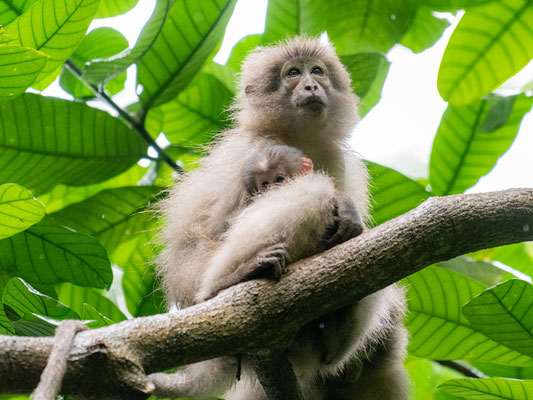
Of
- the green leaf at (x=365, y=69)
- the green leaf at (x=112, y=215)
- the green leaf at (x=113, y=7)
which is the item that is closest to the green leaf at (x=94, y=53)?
the green leaf at (x=113, y=7)

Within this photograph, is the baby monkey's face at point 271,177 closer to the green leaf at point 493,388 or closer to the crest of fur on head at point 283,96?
the crest of fur on head at point 283,96

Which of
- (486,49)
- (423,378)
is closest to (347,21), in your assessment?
(486,49)

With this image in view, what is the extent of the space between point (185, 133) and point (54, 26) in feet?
4.60

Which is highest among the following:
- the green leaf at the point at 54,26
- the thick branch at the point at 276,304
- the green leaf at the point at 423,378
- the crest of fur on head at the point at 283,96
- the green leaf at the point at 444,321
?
the green leaf at the point at 54,26

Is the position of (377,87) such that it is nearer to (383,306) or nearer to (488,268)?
(488,268)

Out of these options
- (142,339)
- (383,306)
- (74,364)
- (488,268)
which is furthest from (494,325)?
(74,364)

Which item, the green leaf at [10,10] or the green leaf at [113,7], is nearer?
the green leaf at [10,10]

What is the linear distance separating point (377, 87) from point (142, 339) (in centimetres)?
309

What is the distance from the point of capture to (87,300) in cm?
395

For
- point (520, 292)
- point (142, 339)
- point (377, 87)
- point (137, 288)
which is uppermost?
point (377, 87)

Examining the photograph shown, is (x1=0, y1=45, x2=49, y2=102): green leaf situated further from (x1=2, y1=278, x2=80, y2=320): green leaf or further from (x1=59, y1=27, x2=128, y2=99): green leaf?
(x1=59, y1=27, x2=128, y2=99): green leaf

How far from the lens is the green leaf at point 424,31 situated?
489 cm

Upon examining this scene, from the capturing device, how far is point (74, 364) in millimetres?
2062

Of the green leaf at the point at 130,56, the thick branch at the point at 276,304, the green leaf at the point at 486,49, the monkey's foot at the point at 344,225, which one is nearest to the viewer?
the thick branch at the point at 276,304
